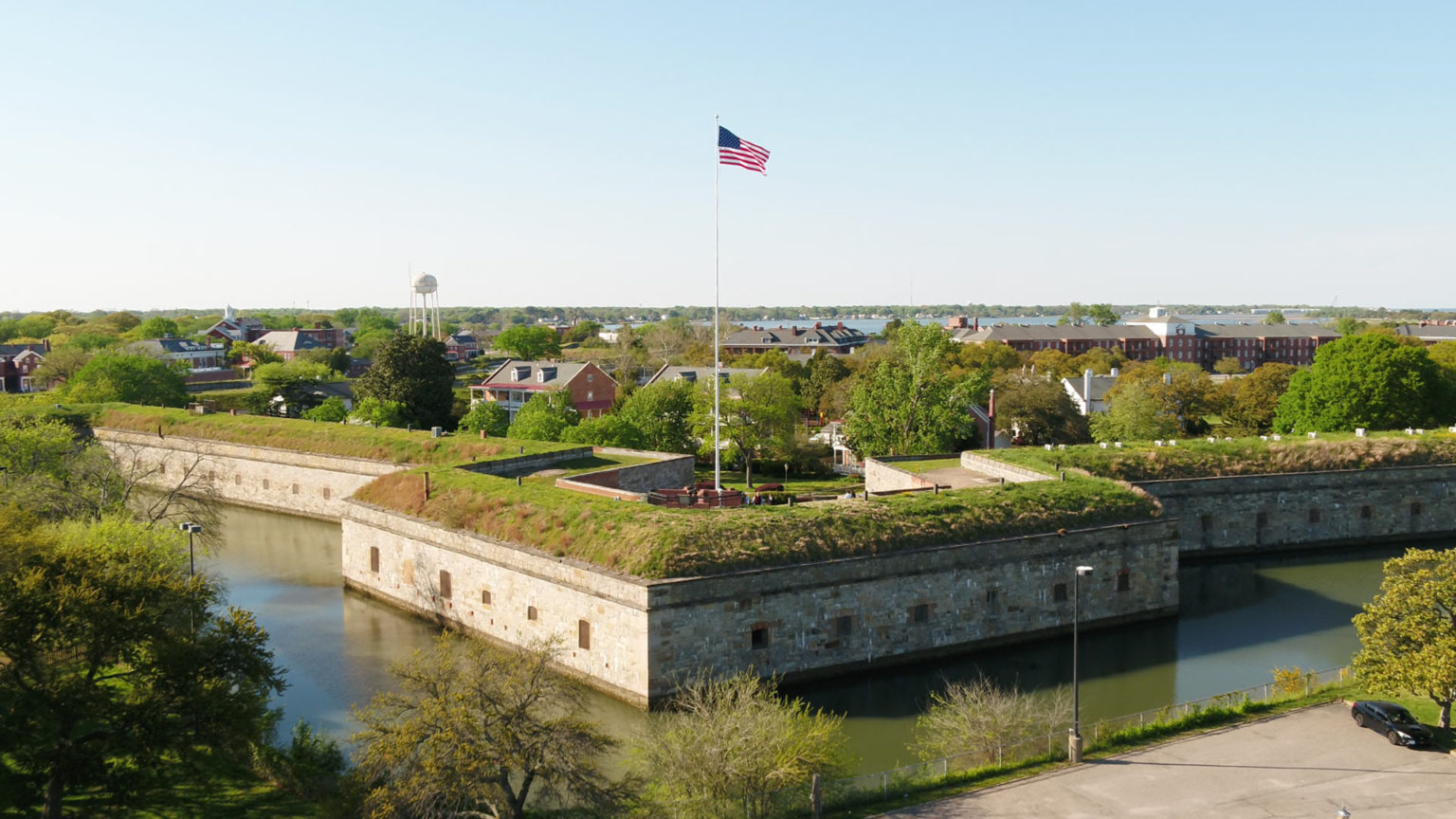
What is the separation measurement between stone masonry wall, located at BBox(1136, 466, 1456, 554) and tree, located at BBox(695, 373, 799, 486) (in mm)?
21470

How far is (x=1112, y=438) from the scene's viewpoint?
62969 mm

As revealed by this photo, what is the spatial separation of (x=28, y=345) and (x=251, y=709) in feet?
365

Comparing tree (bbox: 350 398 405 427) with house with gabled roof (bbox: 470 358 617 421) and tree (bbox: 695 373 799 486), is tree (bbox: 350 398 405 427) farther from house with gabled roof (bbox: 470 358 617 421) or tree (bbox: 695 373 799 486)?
tree (bbox: 695 373 799 486)

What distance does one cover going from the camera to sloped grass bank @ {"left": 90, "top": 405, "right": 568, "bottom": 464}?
48578 millimetres

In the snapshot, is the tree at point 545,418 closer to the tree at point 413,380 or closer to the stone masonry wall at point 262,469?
the stone masonry wall at point 262,469

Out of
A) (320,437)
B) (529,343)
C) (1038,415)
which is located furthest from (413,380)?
(529,343)

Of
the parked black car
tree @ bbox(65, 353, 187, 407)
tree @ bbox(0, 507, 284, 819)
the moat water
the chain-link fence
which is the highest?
tree @ bbox(65, 353, 187, 407)

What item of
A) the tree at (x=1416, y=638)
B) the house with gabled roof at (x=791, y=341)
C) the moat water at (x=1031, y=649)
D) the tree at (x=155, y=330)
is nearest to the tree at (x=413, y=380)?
the moat water at (x=1031, y=649)

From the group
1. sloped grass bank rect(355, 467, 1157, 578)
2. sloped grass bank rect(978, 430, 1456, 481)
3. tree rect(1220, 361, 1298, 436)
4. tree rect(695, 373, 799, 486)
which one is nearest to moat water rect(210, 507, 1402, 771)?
sloped grass bank rect(355, 467, 1157, 578)

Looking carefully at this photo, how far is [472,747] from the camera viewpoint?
54.8 ft

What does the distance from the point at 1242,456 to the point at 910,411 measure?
16199 millimetres

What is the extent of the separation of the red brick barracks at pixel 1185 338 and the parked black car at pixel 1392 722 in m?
100

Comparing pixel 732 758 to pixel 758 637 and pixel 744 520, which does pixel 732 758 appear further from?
pixel 744 520

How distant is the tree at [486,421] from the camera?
56531 mm
